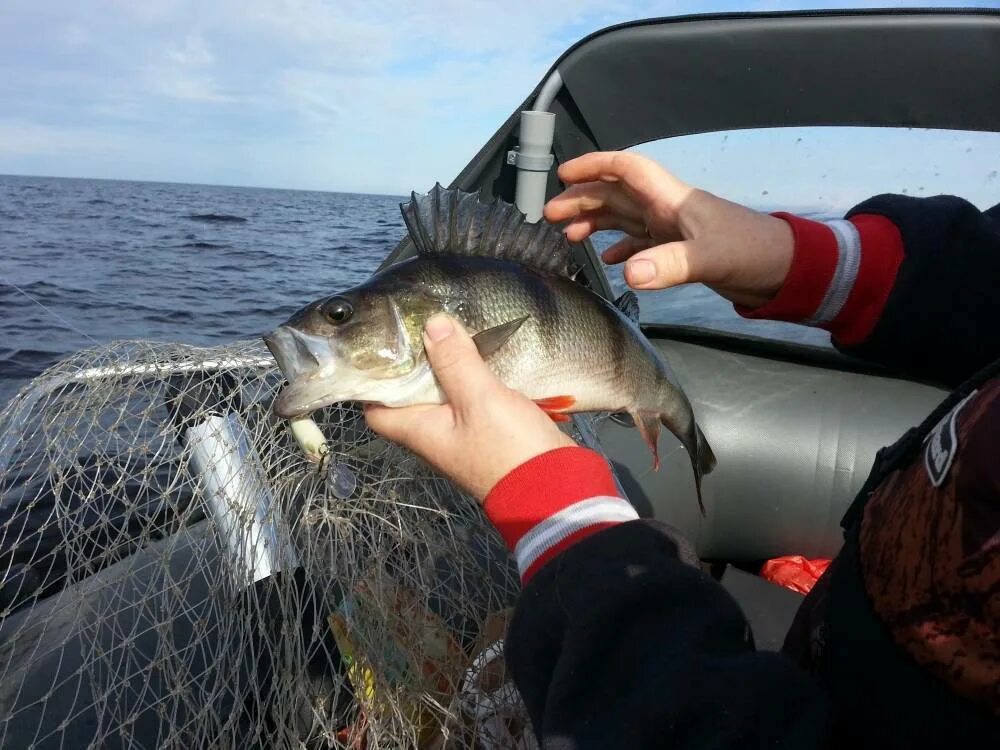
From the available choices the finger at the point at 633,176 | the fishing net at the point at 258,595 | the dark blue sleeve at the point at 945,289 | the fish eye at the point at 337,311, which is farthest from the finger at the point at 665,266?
the fishing net at the point at 258,595

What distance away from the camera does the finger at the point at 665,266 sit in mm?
1489

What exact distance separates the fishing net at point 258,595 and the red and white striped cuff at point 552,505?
26.7 inches

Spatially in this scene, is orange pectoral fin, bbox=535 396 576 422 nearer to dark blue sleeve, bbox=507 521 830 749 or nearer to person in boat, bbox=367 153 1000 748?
person in boat, bbox=367 153 1000 748

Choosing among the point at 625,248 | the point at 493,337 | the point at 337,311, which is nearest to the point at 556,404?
the point at 493,337

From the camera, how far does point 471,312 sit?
1756 millimetres

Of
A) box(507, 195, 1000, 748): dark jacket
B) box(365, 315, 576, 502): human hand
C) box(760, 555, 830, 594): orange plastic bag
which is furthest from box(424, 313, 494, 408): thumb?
box(760, 555, 830, 594): orange plastic bag

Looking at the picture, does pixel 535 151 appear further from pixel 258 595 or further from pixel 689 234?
pixel 258 595

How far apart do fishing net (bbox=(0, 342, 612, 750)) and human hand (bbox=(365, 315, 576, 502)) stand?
1.51 ft

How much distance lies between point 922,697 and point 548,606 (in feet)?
→ 1.86

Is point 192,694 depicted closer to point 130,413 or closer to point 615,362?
point 130,413

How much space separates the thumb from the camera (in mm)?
1540

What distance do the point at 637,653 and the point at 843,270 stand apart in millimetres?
1186

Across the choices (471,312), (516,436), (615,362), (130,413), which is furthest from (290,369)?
(130,413)

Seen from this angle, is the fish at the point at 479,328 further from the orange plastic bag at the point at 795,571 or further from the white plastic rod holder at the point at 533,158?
the orange plastic bag at the point at 795,571
